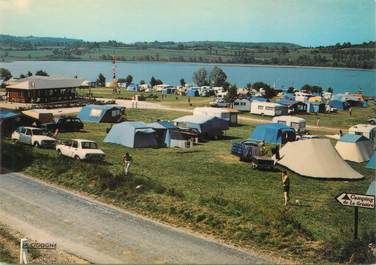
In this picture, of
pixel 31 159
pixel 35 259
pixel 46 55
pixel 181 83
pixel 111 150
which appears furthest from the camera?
pixel 181 83

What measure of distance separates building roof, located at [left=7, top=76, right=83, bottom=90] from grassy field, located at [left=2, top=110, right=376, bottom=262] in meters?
21.1

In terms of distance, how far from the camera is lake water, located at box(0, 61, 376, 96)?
94.7 ft

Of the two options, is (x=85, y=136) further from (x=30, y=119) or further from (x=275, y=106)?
(x=275, y=106)

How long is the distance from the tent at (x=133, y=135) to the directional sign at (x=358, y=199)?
612 inches

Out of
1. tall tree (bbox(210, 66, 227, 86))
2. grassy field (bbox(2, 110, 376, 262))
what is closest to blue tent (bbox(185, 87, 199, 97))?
tall tree (bbox(210, 66, 227, 86))

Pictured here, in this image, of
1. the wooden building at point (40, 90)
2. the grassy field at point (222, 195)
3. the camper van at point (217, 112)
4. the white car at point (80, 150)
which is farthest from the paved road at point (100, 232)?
the wooden building at point (40, 90)

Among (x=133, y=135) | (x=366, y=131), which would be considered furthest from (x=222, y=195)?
(x=366, y=131)

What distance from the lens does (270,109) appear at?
1948 inches

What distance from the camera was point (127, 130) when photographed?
27750 mm

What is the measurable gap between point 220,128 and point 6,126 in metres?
13.8

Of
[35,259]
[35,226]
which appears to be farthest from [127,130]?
[35,259]

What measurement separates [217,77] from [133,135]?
33620 millimetres

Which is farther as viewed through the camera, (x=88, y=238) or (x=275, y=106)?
(x=275, y=106)

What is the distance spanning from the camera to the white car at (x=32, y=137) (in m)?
27.0
